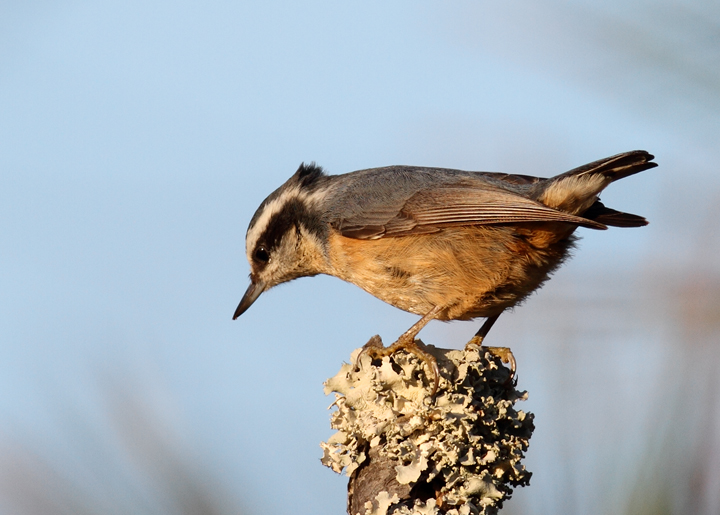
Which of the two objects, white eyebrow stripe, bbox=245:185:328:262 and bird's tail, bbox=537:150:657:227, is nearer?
bird's tail, bbox=537:150:657:227

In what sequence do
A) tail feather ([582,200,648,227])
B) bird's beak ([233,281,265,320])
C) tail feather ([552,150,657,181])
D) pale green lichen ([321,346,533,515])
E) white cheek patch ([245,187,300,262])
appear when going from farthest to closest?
bird's beak ([233,281,265,320]), white cheek patch ([245,187,300,262]), tail feather ([582,200,648,227]), tail feather ([552,150,657,181]), pale green lichen ([321,346,533,515])

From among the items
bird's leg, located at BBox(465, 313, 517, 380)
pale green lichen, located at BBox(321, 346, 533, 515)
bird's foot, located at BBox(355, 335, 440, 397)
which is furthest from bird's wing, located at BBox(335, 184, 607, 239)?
pale green lichen, located at BBox(321, 346, 533, 515)

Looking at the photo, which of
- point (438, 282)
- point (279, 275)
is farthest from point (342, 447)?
point (279, 275)

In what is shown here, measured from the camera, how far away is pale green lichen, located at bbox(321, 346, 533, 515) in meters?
2.09

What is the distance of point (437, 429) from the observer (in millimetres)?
2197

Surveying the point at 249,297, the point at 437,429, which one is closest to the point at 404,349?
the point at 437,429

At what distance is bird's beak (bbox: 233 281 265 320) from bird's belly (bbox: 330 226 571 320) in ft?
2.59

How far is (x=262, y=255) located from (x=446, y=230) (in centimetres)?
110

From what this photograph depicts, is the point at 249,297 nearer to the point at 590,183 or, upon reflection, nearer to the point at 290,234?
the point at 290,234

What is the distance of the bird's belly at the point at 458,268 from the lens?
346 cm

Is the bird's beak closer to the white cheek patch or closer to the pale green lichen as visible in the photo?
the white cheek patch

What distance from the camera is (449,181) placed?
148 inches

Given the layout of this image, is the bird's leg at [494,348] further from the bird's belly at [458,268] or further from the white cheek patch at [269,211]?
the white cheek patch at [269,211]

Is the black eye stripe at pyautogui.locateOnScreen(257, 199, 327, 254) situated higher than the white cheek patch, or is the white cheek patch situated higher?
the white cheek patch
